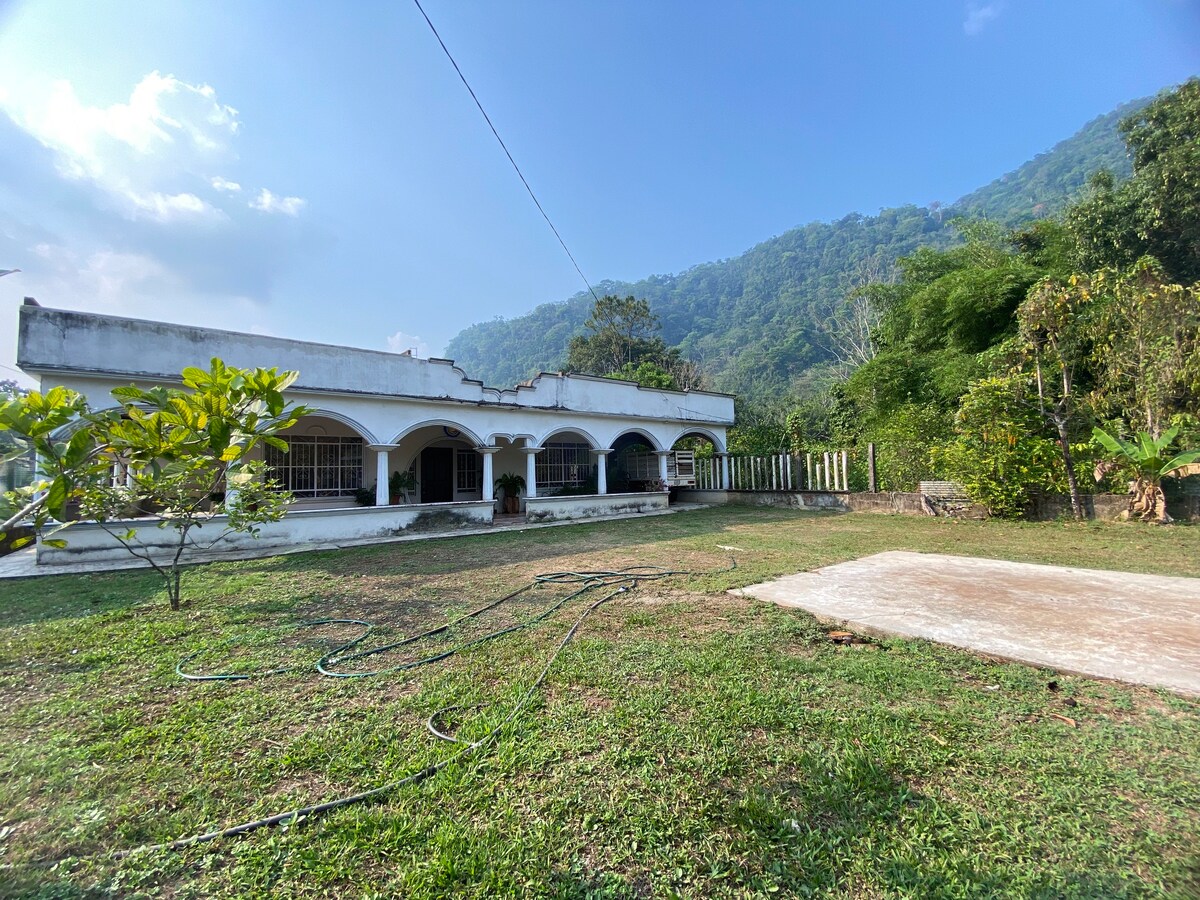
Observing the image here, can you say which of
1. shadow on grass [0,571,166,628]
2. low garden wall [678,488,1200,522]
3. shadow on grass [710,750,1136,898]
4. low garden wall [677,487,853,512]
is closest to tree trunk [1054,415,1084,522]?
low garden wall [678,488,1200,522]

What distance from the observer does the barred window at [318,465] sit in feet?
38.4

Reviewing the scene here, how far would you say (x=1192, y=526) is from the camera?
25.5 feet

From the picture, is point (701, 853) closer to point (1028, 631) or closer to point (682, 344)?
point (1028, 631)

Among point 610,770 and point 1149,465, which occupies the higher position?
point 1149,465

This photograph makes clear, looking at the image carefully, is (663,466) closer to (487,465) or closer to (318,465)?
(487,465)

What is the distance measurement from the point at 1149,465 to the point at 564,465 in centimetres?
1356

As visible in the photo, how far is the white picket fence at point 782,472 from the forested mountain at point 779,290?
81.0 ft

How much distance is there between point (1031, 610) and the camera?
3.81 meters

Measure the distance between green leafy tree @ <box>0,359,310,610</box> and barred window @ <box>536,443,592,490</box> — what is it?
34.5 feet

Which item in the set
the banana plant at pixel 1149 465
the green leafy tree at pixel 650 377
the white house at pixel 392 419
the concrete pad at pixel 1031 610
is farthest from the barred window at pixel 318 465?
the banana plant at pixel 1149 465

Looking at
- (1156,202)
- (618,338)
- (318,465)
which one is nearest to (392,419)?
(318,465)

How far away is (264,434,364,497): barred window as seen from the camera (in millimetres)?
11711

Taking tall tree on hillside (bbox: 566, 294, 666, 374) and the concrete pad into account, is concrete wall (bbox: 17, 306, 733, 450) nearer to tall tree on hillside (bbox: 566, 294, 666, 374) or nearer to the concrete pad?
the concrete pad

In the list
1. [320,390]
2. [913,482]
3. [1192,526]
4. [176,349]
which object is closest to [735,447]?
[913,482]
